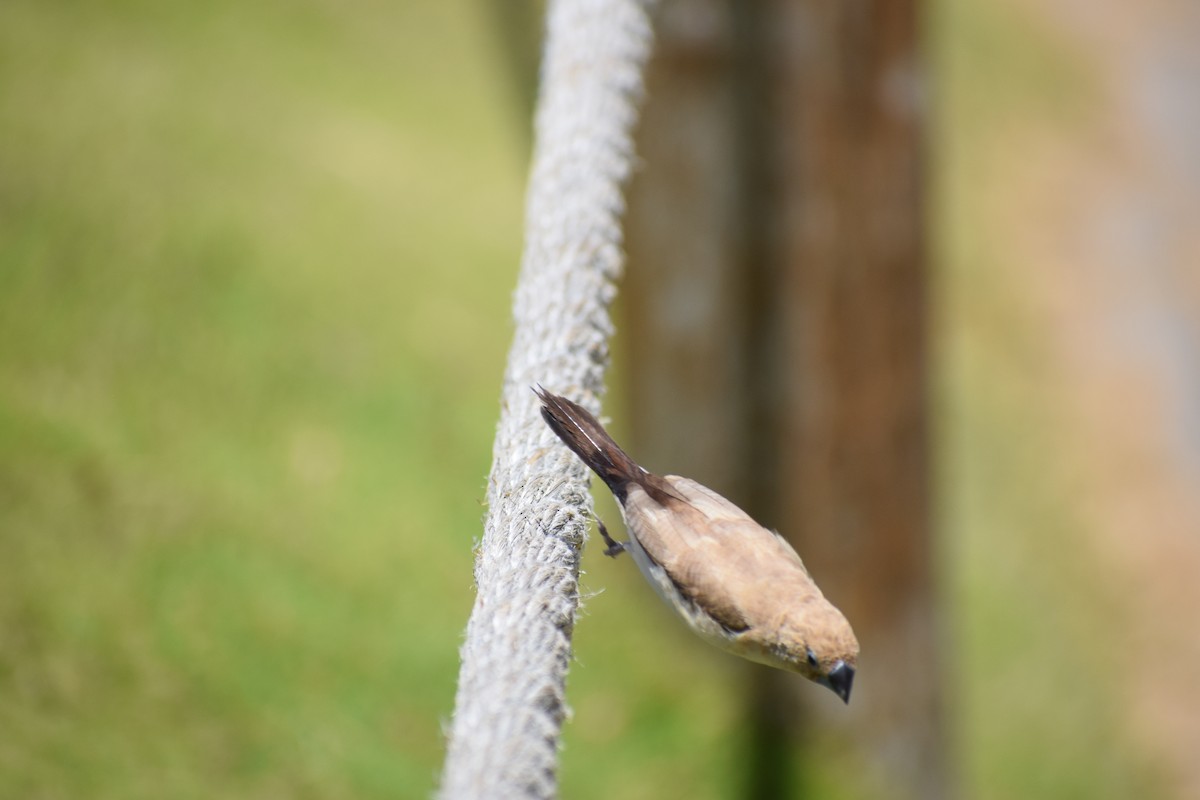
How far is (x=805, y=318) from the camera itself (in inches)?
114

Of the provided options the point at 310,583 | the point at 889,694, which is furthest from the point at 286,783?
the point at 889,694

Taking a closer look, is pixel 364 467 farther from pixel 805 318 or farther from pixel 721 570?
pixel 721 570

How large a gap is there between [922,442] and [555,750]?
7.17ft

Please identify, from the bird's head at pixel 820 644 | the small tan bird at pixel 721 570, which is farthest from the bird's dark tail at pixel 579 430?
the bird's head at pixel 820 644

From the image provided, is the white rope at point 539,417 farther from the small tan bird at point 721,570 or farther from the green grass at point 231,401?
the green grass at point 231,401

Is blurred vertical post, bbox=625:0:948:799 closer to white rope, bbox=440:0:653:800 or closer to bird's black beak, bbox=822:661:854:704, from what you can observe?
white rope, bbox=440:0:653:800

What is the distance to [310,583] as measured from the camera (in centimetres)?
292

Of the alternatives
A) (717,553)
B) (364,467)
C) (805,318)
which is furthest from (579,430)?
(364,467)

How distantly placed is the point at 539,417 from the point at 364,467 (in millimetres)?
1950

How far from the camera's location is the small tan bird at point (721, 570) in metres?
1.35

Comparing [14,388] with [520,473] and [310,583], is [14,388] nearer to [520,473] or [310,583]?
[310,583]

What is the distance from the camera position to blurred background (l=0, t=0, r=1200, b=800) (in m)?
2.60

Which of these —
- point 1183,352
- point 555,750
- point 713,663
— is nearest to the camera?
point 555,750

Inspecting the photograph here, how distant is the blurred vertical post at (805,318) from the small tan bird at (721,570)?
4.85 feet
